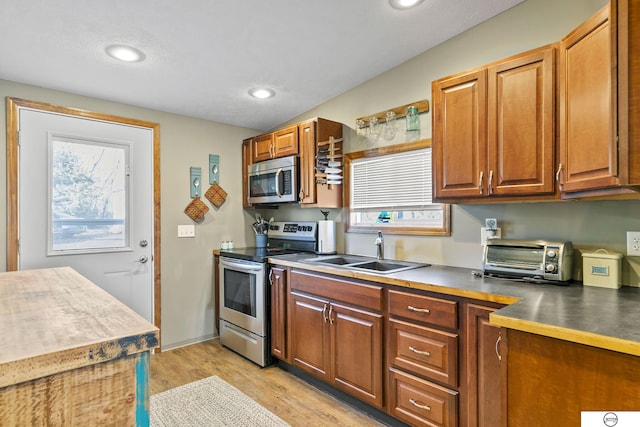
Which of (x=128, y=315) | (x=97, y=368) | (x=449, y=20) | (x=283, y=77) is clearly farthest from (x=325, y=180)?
(x=97, y=368)

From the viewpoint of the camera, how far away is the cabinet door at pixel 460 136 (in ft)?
6.32

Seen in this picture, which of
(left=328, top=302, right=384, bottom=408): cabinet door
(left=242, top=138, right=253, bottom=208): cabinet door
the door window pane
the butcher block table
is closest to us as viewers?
the butcher block table

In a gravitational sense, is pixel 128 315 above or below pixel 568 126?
below

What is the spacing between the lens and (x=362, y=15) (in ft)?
6.65

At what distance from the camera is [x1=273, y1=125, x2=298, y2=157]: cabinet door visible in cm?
308

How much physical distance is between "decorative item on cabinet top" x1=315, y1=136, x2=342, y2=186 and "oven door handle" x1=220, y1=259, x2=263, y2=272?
89cm

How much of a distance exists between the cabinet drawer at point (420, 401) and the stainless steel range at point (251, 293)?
4.14ft

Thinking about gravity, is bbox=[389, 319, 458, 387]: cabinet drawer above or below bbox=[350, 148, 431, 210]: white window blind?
below

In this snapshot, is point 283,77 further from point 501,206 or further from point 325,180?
point 501,206

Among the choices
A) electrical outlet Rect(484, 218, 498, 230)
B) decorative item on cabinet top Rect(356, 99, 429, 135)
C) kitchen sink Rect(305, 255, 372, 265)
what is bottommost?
kitchen sink Rect(305, 255, 372, 265)

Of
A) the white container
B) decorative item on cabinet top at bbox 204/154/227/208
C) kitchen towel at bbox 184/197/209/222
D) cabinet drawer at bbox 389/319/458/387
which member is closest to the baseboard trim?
cabinet drawer at bbox 389/319/458/387

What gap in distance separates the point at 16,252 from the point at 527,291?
3357 mm

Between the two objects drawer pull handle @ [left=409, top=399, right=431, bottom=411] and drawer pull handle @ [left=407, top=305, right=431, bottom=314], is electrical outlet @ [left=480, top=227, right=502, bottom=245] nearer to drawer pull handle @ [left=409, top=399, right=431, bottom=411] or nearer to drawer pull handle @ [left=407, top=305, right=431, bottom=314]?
drawer pull handle @ [left=407, top=305, right=431, bottom=314]

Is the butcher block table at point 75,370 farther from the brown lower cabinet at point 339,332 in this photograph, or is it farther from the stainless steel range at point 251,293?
the stainless steel range at point 251,293
